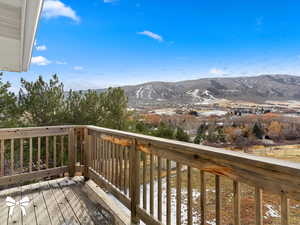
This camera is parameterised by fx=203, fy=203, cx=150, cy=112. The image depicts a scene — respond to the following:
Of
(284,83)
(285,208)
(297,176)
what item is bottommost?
(285,208)

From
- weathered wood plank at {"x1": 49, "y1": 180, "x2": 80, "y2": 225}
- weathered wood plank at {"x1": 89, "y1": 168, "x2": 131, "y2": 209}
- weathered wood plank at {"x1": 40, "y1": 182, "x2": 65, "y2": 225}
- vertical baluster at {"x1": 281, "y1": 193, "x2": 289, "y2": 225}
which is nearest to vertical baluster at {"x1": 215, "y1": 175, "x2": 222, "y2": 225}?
vertical baluster at {"x1": 281, "y1": 193, "x2": 289, "y2": 225}

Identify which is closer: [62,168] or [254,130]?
[254,130]

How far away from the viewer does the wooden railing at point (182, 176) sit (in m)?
1.07

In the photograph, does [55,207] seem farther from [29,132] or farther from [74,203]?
[29,132]

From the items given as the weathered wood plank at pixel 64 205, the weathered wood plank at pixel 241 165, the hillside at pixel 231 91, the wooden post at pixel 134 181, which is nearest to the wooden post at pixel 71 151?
the weathered wood plank at pixel 64 205

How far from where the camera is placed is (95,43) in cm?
2167

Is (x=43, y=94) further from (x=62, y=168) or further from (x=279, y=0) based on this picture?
(x=279, y=0)

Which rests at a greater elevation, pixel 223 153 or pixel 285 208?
pixel 223 153

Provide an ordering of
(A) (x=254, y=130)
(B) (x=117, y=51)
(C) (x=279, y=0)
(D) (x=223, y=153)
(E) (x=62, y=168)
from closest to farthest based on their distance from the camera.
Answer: (D) (x=223, y=153), (A) (x=254, y=130), (E) (x=62, y=168), (C) (x=279, y=0), (B) (x=117, y=51)

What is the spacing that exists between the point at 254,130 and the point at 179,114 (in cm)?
272

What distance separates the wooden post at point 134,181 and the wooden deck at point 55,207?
304 mm

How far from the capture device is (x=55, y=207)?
8.52 feet

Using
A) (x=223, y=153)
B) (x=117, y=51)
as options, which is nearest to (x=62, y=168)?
(x=223, y=153)

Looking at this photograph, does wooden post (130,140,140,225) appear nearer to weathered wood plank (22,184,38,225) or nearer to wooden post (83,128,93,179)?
weathered wood plank (22,184,38,225)
